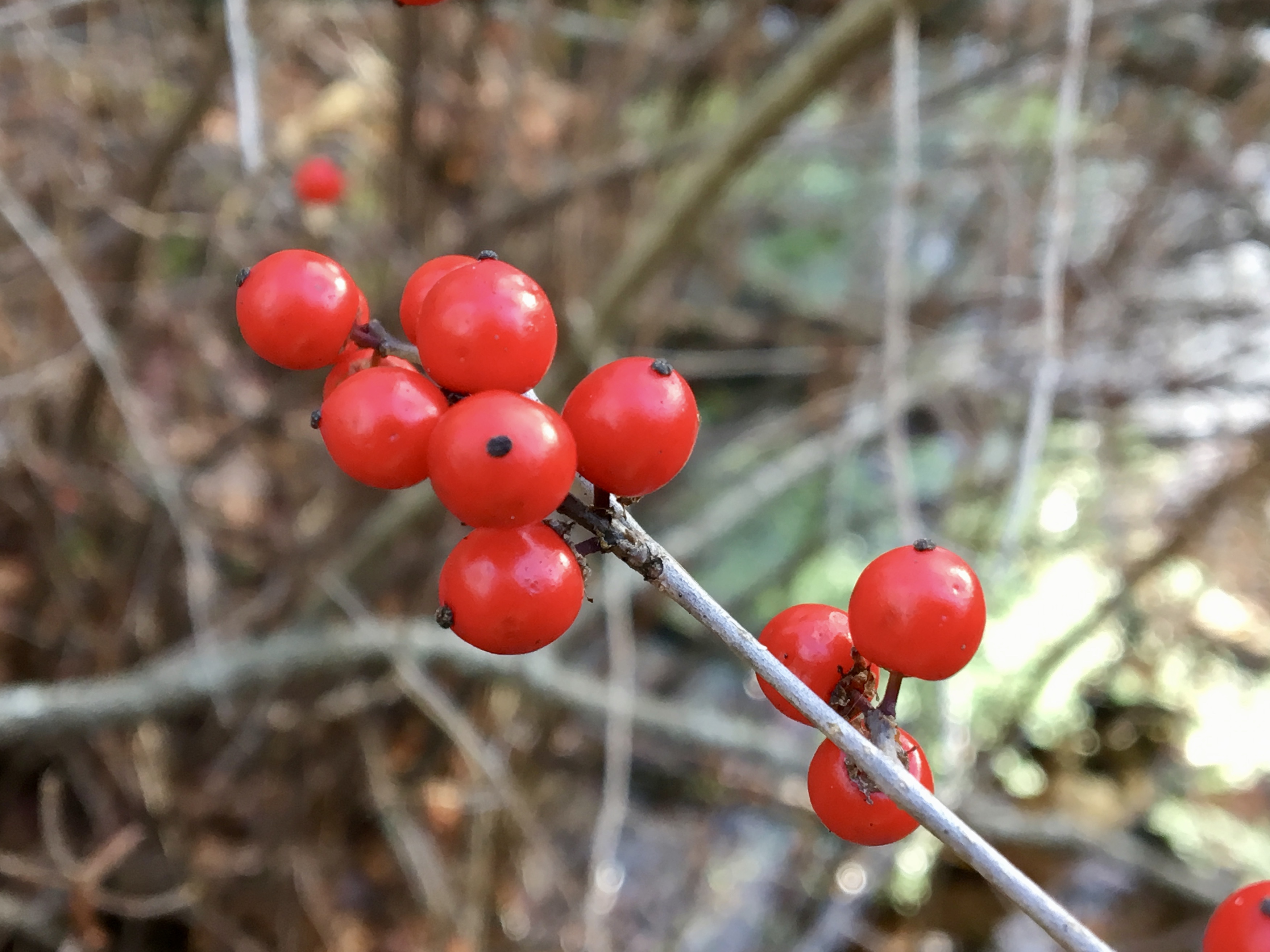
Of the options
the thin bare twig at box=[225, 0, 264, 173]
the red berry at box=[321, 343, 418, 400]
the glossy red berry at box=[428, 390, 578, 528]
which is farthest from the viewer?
the thin bare twig at box=[225, 0, 264, 173]

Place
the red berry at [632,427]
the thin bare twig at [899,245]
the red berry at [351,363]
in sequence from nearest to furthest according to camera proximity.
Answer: the red berry at [632,427], the red berry at [351,363], the thin bare twig at [899,245]

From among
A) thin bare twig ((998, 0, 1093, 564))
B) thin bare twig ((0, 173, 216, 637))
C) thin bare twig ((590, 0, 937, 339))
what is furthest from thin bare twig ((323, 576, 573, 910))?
thin bare twig ((998, 0, 1093, 564))

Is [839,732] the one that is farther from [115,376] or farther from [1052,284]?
[115,376]

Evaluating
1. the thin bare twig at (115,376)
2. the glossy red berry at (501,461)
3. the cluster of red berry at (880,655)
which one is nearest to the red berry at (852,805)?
the cluster of red berry at (880,655)

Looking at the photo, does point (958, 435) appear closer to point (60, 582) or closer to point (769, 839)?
point (769, 839)

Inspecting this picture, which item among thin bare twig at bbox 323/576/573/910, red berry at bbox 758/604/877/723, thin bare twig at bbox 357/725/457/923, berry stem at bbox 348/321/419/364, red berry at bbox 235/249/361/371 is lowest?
thin bare twig at bbox 357/725/457/923

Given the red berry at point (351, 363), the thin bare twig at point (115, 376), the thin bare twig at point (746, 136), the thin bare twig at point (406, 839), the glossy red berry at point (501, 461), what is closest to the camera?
the glossy red berry at point (501, 461)

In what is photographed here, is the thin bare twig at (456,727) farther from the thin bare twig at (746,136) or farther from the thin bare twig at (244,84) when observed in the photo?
the thin bare twig at (244,84)

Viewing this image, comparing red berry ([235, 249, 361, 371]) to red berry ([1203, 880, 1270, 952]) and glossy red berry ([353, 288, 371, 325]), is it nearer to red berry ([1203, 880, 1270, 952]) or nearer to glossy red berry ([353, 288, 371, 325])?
glossy red berry ([353, 288, 371, 325])
